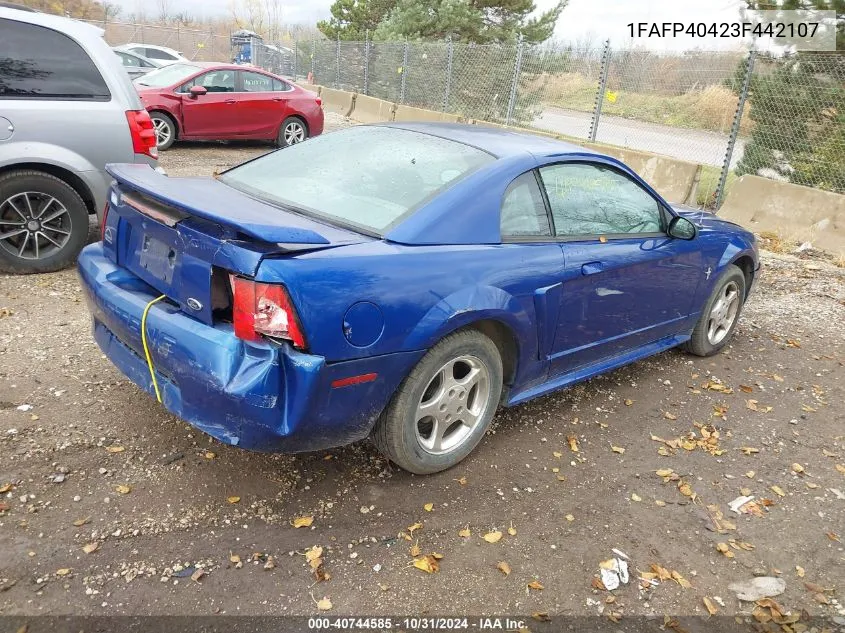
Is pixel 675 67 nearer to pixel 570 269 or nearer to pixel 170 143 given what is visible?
pixel 170 143

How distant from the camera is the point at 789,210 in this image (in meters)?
8.71

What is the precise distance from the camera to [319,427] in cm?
262

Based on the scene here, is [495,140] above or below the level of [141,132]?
above

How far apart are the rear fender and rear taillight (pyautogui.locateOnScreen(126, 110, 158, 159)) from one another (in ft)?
12.1

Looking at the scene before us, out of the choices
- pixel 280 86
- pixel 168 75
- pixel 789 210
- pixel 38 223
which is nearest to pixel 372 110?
pixel 280 86

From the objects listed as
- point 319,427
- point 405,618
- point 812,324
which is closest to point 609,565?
point 405,618

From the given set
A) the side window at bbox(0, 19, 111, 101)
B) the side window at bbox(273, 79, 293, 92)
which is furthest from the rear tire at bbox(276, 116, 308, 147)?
the side window at bbox(0, 19, 111, 101)

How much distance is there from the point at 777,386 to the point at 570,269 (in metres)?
2.31

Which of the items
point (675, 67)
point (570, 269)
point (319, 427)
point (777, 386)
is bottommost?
point (777, 386)

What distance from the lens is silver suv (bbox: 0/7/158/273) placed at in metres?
4.96

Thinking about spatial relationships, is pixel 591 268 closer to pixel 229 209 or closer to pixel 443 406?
pixel 443 406

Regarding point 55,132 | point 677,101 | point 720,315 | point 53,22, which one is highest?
point 53,22

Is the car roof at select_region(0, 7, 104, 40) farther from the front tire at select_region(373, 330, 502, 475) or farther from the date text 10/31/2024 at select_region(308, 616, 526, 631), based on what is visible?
the date text 10/31/2024 at select_region(308, 616, 526, 631)

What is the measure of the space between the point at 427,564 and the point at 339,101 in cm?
2198
